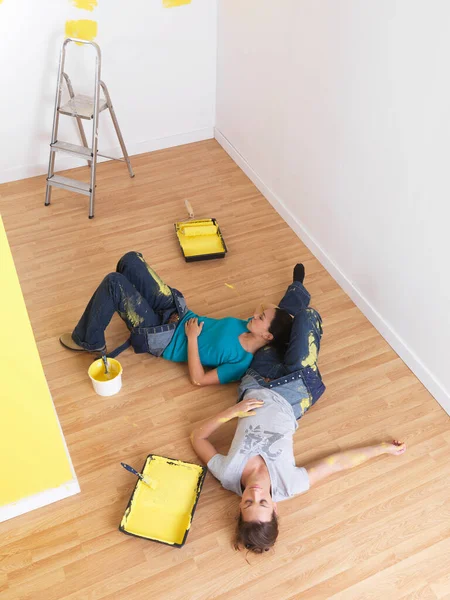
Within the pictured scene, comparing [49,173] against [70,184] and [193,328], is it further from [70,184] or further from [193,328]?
[193,328]

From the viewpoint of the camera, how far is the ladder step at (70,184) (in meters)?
3.64

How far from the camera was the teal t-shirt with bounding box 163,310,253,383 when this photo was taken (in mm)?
2732

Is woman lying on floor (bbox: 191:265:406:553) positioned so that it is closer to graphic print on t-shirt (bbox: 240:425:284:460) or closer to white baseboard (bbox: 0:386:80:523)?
graphic print on t-shirt (bbox: 240:425:284:460)

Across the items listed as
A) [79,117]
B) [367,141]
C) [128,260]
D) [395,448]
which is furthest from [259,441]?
[79,117]

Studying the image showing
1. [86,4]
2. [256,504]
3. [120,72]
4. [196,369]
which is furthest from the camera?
[120,72]

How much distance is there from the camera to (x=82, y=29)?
3576 millimetres

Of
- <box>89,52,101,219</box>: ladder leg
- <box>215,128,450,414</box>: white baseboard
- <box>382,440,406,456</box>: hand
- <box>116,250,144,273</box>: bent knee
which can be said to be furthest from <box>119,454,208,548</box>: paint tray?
<box>89,52,101,219</box>: ladder leg

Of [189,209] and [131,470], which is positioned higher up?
[189,209]

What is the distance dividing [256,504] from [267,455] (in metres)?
0.23

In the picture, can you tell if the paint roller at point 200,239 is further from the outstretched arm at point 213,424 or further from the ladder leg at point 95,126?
the outstretched arm at point 213,424

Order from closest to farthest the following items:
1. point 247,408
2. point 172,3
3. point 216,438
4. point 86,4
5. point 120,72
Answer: point 247,408 → point 216,438 → point 86,4 → point 172,3 → point 120,72

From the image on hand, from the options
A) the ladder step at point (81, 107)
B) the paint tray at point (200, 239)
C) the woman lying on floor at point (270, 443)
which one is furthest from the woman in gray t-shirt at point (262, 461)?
the ladder step at point (81, 107)

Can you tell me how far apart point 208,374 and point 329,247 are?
3.69ft

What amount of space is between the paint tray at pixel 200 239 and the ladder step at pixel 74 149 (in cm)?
69
